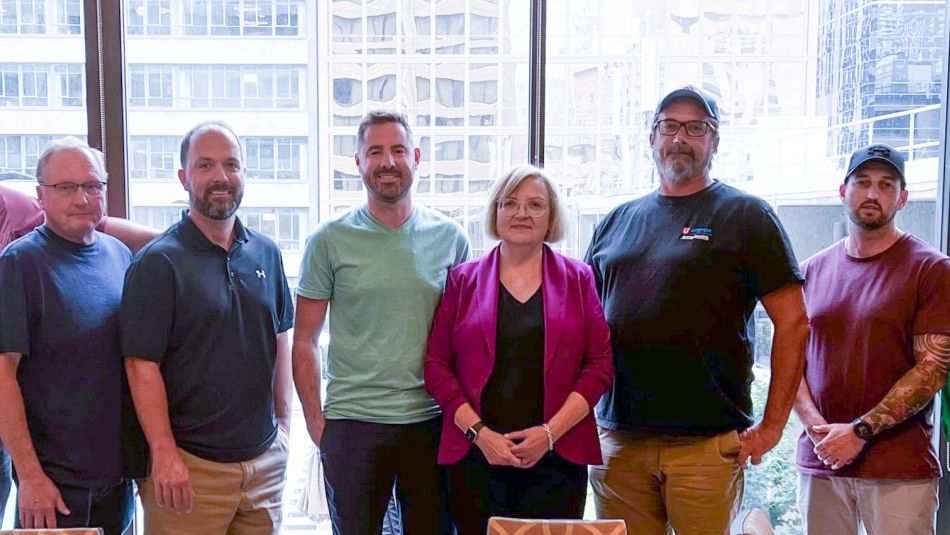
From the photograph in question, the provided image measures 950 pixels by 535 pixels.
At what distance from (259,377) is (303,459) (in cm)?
97

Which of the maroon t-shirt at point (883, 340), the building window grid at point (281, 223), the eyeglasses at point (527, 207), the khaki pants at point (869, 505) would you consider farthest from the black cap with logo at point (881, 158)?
the building window grid at point (281, 223)

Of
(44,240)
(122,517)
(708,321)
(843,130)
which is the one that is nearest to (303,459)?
(122,517)

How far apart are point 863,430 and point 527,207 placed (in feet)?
4.08

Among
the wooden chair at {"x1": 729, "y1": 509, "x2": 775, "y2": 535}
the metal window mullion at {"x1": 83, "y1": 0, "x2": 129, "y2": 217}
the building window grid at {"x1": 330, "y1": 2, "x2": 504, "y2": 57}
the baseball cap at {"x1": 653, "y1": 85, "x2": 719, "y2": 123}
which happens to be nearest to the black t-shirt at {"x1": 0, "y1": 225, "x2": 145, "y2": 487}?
the metal window mullion at {"x1": 83, "y1": 0, "x2": 129, "y2": 217}

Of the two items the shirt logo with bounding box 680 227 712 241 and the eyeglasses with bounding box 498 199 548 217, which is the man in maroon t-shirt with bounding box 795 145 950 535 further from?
the eyeglasses with bounding box 498 199 548 217

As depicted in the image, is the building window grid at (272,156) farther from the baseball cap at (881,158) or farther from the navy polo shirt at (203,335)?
the baseball cap at (881,158)

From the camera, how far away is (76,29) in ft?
9.16

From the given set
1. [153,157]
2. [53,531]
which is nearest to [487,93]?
[153,157]

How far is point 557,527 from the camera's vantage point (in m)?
1.64

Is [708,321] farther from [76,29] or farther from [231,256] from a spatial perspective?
[76,29]

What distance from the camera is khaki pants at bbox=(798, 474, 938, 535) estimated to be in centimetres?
231

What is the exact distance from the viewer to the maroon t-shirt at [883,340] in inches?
90.6

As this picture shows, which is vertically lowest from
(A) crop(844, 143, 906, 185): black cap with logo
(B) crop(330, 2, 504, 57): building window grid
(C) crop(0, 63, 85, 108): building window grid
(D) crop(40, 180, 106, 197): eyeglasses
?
(D) crop(40, 180, 106, 197): eyeglasses

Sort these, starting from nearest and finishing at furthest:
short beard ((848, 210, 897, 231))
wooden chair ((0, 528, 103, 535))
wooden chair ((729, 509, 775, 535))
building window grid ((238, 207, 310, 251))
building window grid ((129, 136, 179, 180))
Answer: wooden chair ((729, 509, 775, 535))
wooden chair ((0, 528, 103, 535))
short beard ((848, 210, 897, 231))
building window grid ((129, 136, 179, 180))
building window grid ((238, 207, 310, 251))
